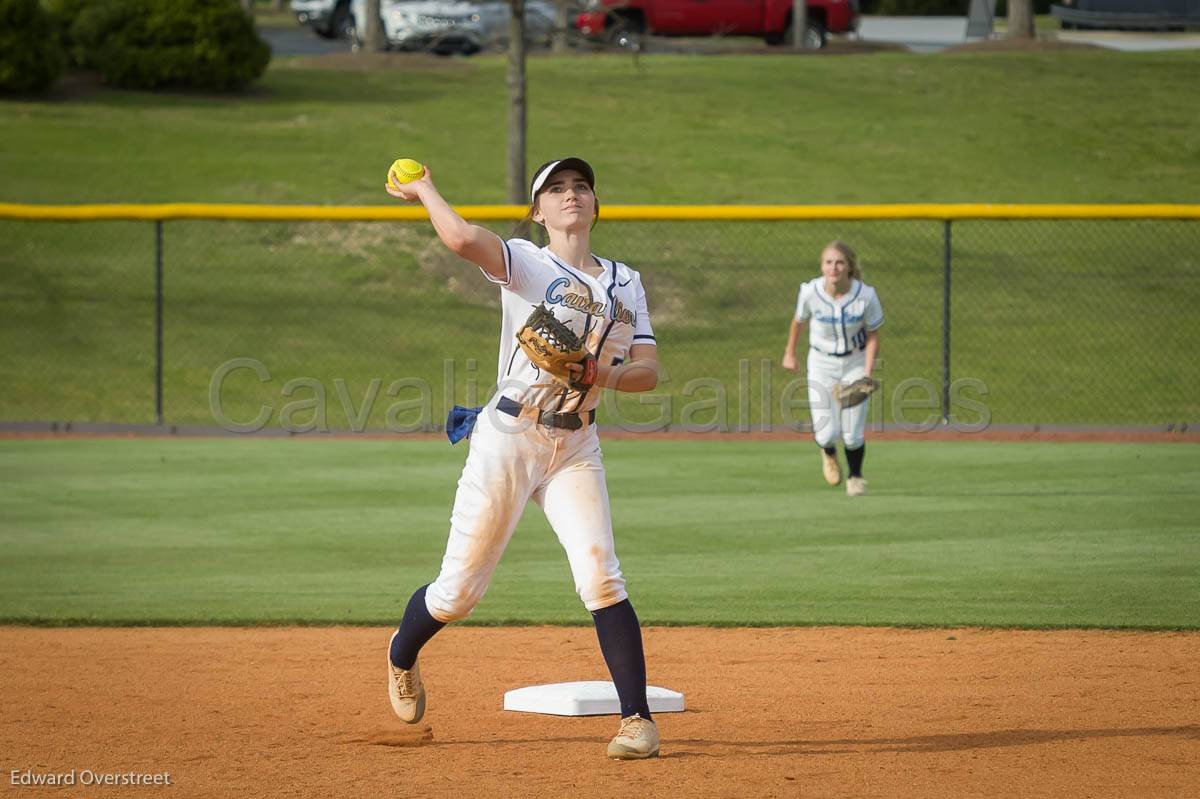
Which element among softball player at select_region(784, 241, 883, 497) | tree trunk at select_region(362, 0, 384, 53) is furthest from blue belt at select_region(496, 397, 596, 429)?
tree trunk at select_region(362, 0, 384, 53)

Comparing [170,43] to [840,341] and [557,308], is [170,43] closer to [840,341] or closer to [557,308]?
[840,341]

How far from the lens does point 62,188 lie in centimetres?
2370


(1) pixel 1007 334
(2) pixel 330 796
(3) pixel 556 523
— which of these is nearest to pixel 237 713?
(2) pixel 330 796

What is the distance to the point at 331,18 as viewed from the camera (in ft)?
140

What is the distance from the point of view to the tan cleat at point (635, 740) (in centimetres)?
506

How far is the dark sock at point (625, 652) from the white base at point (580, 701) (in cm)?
77

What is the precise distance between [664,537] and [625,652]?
5072mm

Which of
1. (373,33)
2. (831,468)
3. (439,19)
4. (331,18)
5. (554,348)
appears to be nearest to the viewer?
(554,348)

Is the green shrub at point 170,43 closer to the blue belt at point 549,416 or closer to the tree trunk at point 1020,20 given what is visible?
the tree trunk at point 1020,20

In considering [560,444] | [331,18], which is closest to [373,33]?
[331,18]

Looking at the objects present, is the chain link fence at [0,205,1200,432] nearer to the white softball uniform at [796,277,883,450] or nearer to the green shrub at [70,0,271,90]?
the white softball uniform at [796,277,883,450]

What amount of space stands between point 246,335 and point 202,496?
8048mm

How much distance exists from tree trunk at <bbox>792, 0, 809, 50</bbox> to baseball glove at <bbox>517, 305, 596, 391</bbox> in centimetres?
3112

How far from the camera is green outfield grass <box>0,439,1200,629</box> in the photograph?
811 cm
